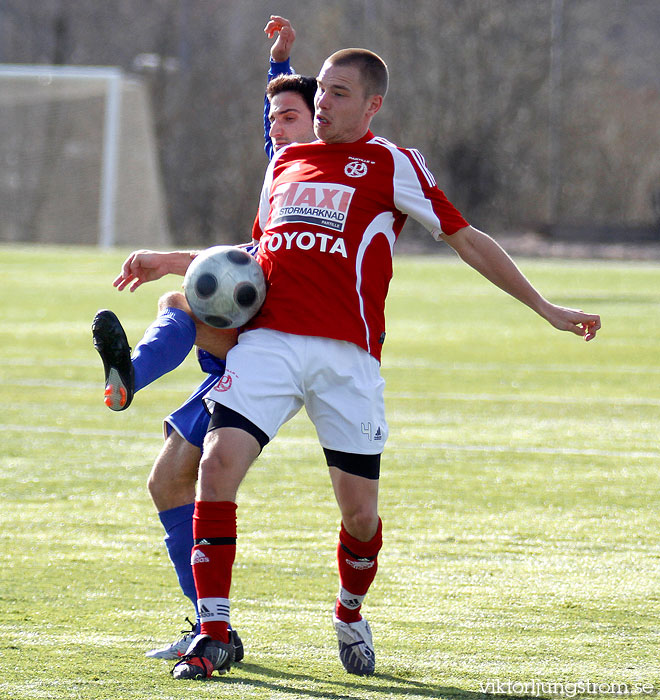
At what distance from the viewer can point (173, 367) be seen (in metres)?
3.95

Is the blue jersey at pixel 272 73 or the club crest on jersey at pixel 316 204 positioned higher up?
the blue jersey at pixel 272 73

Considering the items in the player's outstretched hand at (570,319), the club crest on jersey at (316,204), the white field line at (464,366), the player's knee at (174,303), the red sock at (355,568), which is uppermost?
the club crest on jersey at (316,204)

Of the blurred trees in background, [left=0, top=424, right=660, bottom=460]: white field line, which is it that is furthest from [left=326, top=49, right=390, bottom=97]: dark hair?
the blurred trees in background

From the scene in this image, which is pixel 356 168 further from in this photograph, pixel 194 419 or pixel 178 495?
pixel 178 495

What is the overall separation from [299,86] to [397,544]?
2048 mm

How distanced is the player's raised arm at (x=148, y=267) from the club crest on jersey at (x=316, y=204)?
1.26 ft

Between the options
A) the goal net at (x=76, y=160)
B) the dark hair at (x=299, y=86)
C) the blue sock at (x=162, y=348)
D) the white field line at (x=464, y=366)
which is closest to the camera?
the blue sock at (x=162, y=348)

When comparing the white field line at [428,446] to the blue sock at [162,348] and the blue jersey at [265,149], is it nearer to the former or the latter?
the blue jersey at [265,149]

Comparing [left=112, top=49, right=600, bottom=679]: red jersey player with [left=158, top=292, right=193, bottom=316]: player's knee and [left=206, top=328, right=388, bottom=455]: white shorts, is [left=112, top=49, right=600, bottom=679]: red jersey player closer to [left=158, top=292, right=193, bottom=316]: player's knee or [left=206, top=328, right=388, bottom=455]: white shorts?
[left=206, top=328, right=388, bottom=455]: white shorts

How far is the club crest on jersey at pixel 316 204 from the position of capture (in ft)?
13.0

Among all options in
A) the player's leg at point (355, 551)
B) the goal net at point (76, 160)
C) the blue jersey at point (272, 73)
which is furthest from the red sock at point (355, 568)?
the goal net at point (76, 160)

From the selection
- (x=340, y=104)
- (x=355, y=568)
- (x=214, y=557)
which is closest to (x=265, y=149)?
(x=340, y=104)

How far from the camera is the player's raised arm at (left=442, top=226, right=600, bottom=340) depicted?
3.99 m

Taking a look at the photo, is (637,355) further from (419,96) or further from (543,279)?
(419,96)
